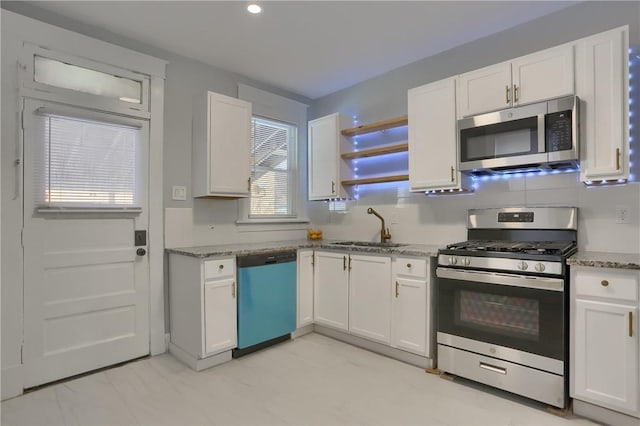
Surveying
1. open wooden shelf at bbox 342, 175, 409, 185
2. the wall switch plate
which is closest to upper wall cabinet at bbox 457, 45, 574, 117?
open wooden shelf at bbox 342, 175, 409, 185

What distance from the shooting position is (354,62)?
3324 mm

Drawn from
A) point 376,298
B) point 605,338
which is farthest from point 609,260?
point 376,298

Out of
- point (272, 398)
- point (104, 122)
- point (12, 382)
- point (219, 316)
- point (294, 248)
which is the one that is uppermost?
point (104, 122)

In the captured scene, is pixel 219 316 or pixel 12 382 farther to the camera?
pixel 219 316

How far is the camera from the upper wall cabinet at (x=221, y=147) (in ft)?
9.98

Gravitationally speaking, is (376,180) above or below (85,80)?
below

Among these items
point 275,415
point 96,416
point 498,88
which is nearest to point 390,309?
point 275,415

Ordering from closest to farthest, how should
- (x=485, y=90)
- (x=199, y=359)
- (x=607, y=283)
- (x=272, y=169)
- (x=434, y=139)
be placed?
(x=607, y=283), (x=485, y=90), (x=199, y=359), (x=434, y=139), (x=272, y=169)

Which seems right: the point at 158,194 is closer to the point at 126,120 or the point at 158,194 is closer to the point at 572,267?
the point at 126,120

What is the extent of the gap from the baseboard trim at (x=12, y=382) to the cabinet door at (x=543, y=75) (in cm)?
379

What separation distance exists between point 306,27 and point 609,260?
99.4 inches

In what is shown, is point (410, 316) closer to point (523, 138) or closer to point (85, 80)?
point (523, 138)

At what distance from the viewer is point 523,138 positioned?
2.38 metres

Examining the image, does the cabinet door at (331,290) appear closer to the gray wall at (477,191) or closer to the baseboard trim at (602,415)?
the gray wall at (477,191)
